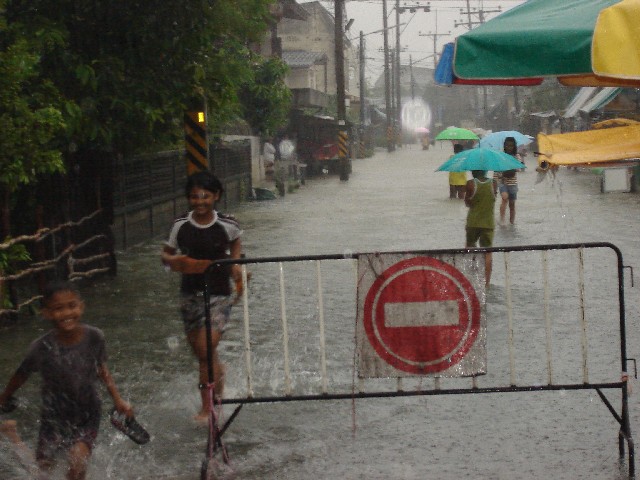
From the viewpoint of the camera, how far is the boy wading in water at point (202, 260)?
21.8 ft

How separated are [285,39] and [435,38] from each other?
48.5 metres

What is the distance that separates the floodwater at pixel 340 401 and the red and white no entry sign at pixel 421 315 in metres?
0.58

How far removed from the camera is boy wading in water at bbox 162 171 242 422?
6652 millimetres

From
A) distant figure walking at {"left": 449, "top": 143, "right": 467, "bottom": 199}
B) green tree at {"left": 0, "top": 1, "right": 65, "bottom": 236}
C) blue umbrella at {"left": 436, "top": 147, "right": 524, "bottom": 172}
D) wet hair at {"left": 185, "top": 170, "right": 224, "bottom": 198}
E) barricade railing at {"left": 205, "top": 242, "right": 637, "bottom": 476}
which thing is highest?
green tree at {"left": 0, "top": 1, "right": 65, "bottom": 236}

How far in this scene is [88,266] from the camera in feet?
42.8

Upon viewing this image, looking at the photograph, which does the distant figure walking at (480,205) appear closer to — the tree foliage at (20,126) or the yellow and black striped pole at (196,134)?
the tree foliage at (20,126)

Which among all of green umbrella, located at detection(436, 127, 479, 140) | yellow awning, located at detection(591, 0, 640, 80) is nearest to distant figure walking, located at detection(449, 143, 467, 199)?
green umbrella, located at detection(436, 127, 479, 140)

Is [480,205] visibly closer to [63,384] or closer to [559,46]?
[559,46]

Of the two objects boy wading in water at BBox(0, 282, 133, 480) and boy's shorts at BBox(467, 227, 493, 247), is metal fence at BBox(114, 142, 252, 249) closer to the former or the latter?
boy's shorts at BBox(467, 227, 493, 247)

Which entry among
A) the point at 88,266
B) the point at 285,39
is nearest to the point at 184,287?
the point at 88,266

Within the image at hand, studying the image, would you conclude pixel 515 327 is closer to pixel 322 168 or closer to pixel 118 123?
pixel 118 123

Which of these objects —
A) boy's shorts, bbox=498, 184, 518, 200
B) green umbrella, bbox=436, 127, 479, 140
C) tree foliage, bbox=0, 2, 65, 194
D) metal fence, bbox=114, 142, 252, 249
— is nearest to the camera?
tree foliage, bbox=0, 2, 65, 194

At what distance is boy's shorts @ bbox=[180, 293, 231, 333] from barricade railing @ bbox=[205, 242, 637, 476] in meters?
0.23

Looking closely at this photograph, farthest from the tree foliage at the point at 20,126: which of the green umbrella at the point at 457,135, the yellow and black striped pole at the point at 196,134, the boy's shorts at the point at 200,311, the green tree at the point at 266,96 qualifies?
the green tree at the point at 266,96
